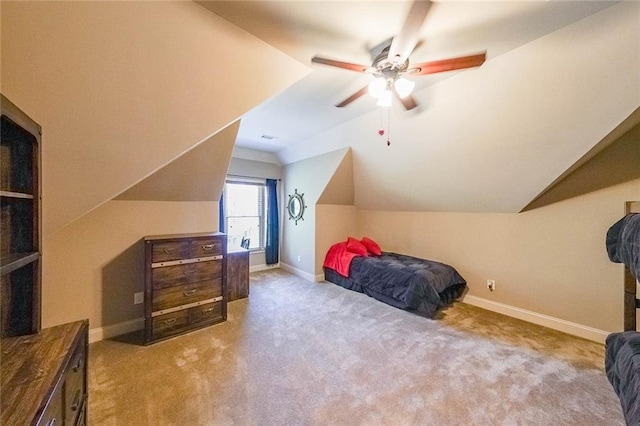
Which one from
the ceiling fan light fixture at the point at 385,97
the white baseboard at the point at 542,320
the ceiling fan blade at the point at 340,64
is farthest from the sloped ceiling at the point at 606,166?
the ceiling fan blade at the point at 340,64

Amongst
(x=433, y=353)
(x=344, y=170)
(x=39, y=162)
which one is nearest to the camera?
(x=39, y=162)

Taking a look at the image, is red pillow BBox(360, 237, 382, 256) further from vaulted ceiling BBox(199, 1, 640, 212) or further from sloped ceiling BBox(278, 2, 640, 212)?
vaulted ceiling BBox(199, 1, 640, 212)

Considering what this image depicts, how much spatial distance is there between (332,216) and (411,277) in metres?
1.97

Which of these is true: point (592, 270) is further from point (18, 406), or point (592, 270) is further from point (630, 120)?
point (18, 406)

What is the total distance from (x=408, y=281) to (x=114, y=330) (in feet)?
11.2

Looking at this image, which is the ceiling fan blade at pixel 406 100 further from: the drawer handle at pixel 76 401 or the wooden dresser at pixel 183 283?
the drawer handle at pixel 76 401

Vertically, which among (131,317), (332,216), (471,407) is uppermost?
(332,216)

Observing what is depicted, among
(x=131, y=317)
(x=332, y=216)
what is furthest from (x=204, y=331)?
(x=332, y=216)

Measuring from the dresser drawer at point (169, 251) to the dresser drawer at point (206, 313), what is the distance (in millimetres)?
616

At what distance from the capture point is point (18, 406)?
0.74m

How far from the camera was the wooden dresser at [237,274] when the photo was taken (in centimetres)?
362

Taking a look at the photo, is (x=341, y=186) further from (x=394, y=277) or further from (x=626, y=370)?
(x=626, y=370)

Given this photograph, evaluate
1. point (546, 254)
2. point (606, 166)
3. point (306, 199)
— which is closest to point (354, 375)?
point (546, 254)

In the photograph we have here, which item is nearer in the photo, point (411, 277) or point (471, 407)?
point (471, 407)
